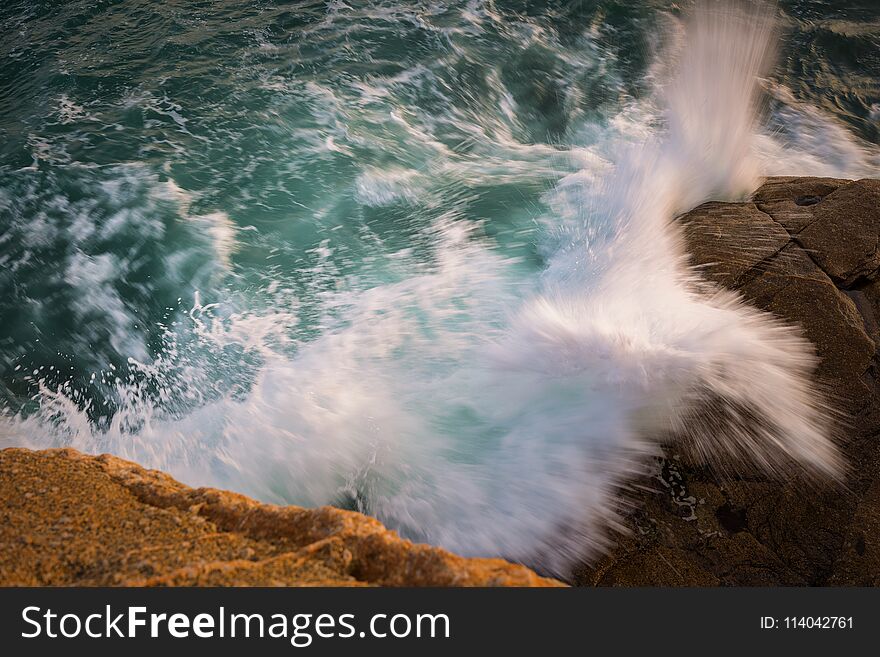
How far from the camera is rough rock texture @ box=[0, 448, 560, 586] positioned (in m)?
1.70

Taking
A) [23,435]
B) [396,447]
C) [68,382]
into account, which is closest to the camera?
[396,447]

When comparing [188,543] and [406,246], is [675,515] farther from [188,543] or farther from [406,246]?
[406,246]

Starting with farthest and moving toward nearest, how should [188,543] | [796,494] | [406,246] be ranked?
[406,246] < [796,494] < [188,543]

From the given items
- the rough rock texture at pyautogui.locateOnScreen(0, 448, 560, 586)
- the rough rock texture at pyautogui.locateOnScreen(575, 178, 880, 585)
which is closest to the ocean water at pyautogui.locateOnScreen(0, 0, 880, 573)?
the rough rock texture at pyautogui.locateOnScreen(575, 178, 880, 585)

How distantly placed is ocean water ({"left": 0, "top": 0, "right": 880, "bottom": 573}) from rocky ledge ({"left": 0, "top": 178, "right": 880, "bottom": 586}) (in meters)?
0.14

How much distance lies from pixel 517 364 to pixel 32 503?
2171mm

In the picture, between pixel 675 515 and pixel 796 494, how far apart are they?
1.67 feet

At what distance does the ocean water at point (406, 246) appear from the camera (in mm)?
2828

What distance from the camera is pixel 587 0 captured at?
27.5ft

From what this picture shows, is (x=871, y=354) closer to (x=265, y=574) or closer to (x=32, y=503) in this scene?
(x=265, y=574)

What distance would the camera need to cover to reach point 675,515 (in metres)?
2.49

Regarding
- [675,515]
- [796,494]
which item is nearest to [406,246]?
[675,515]

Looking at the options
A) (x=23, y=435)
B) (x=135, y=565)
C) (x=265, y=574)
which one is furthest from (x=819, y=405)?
(x=23, y=435)

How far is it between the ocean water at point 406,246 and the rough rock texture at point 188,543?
0.90m
